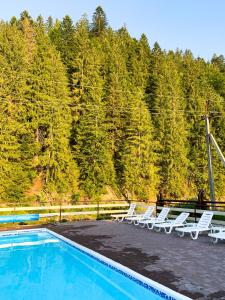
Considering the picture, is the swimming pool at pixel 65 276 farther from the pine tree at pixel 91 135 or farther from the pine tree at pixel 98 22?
the pine tree at pixel 98 22

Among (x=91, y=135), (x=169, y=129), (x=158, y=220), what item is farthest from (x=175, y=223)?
(x=169, y=129)

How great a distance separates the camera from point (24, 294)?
684cm

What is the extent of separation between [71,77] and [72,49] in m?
5.46

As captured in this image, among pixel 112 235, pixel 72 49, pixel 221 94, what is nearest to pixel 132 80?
pixel 72 49

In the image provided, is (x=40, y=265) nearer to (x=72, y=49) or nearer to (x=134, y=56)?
(x=72, y=49)

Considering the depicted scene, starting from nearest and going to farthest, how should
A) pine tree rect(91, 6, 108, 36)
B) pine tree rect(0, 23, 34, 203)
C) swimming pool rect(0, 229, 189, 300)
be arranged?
swimming pool rect(0, 229, 189, 300) < pine tree rect(0, 23, 34, 203) < pine tree rect(91, 6, 108, 36)

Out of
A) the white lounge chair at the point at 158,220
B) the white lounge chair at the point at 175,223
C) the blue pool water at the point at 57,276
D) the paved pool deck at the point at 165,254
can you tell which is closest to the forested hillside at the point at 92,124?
the white lounge chair at the point at 158,220

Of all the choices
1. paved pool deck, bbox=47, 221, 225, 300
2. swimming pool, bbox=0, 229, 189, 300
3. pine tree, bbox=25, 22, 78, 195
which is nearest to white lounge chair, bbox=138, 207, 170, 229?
paved pool deck, bbox=47, 221, 225, 300

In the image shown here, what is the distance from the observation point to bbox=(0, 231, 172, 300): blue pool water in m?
6.75

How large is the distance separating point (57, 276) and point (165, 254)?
282 centimetres

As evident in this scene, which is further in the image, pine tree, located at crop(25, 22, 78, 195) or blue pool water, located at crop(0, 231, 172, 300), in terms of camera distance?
pine tree, located at crop(25, 22, 78, 195)

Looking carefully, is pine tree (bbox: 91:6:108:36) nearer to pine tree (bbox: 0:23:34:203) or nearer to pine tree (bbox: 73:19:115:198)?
pine tree (bbox: 73:19:115:198)

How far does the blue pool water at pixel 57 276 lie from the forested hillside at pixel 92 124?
18.4 m

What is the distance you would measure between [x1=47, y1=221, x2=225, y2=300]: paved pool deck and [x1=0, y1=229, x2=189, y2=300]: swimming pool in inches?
9.6
